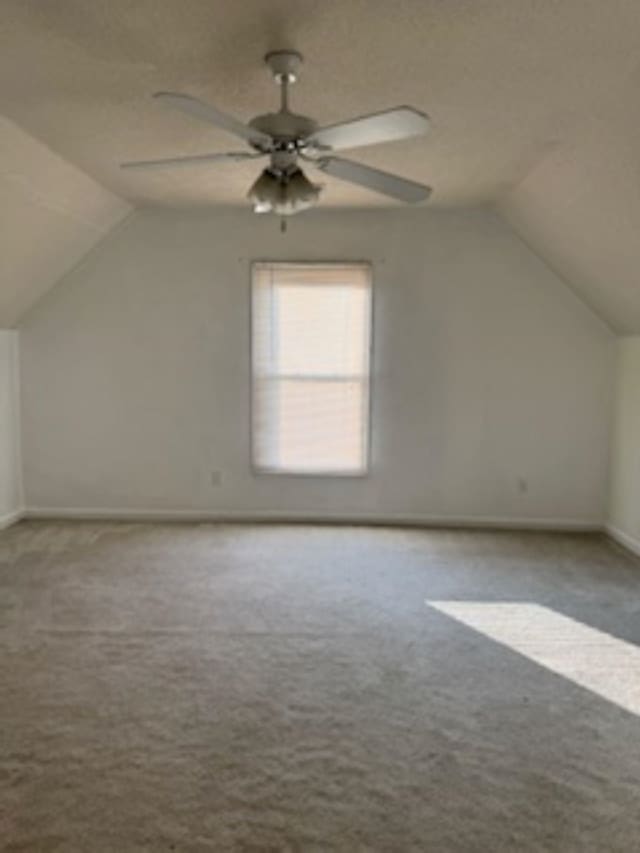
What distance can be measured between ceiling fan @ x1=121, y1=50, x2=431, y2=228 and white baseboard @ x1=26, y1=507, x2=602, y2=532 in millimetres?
2958

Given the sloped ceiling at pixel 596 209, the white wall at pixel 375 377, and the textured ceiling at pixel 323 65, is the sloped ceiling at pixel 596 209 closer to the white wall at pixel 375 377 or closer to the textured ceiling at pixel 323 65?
the textured ceiling at pixel 323 65

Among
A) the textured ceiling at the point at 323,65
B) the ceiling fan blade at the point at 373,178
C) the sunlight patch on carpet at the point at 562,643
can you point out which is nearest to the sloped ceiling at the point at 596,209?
the textured ceiling at the point at 323,65

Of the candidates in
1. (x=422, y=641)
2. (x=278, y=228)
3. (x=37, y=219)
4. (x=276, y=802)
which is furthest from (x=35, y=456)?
(x=276, y=802)

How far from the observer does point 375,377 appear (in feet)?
16.5

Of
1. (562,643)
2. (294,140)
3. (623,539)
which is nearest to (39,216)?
(294,140)

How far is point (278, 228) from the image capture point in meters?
4.98

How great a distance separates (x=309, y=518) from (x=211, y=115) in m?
3.56

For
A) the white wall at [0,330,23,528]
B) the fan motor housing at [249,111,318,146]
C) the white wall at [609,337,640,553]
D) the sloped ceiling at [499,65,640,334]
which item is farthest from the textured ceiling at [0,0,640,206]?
the white wall at [0,330,23,528]

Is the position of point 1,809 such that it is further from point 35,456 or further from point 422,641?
point 35,456

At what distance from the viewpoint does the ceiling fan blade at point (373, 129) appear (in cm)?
204

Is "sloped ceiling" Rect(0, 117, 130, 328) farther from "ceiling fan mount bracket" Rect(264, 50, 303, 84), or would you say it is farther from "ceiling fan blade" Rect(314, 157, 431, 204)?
"ceiling fan blade" Rect(314, 157, 431, 204)

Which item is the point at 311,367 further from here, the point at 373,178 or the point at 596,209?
the point at 373,178

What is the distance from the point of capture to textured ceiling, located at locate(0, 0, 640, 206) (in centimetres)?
210

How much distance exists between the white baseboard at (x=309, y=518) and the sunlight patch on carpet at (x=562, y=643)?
1607 millimetres
